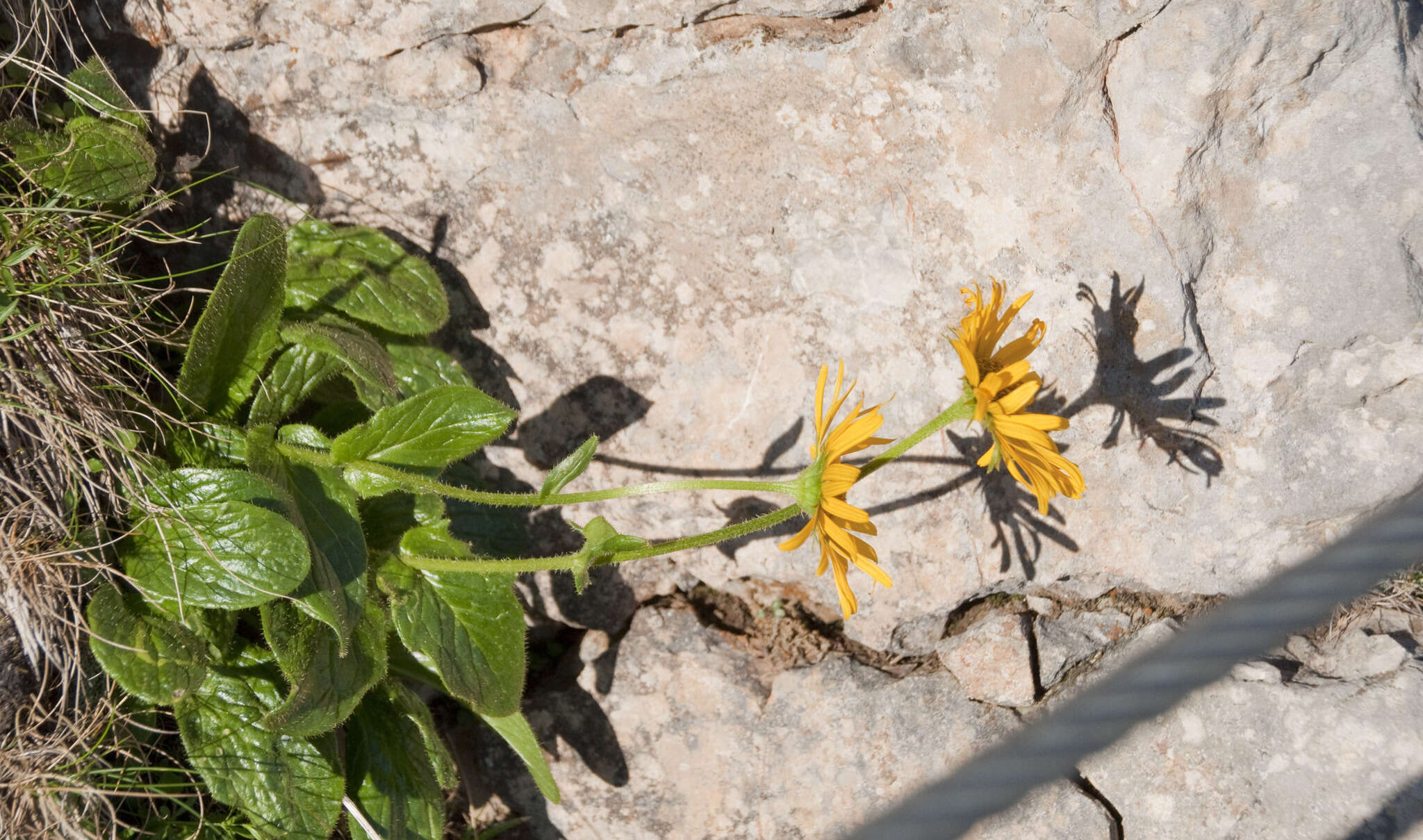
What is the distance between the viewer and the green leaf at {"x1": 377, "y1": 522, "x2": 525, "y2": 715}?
1886mm

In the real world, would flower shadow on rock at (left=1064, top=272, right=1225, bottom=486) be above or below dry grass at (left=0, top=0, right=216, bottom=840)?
above

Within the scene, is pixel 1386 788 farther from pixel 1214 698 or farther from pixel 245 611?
pixel 245 611

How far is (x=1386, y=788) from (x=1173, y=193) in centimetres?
120

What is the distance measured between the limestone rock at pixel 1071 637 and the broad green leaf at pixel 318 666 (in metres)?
1.37

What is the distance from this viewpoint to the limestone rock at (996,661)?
212cm

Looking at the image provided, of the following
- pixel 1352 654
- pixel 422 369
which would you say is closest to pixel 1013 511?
pixel 1352 654

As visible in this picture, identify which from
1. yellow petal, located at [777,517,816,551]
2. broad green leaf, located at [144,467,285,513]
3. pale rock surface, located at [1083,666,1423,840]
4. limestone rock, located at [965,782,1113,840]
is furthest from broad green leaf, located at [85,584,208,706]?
pale rock surface, located at [1083,666,1423,840]

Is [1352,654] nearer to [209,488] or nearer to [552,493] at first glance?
[552,493]

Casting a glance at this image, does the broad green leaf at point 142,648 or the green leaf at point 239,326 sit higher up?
the green leaf at point 239,326

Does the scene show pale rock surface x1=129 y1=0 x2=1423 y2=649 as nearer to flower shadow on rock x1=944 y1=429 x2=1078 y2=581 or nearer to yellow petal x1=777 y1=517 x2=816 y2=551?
flower shadow on rock x1=944 y1=429 x2=1078 y2=581

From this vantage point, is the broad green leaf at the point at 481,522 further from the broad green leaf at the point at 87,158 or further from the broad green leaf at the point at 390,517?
the broad green leaf at the point at 87,158

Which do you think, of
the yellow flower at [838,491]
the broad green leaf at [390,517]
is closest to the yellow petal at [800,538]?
the yellow flower at [838,491]

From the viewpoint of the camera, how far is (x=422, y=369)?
204 cm

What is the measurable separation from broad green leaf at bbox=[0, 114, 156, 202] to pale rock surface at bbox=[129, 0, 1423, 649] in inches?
9.5
